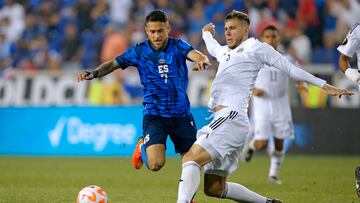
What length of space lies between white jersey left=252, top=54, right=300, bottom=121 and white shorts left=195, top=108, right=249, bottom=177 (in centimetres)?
561

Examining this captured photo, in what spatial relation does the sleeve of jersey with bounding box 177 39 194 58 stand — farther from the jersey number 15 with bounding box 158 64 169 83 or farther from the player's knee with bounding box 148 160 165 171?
the player's knee with bounding box 148 160 165 171

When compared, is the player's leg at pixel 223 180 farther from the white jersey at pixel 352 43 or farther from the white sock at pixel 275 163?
the white sock at pixel 275 163

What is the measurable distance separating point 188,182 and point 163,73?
1.47 metres

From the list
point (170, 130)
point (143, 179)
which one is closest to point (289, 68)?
point (170, 130)

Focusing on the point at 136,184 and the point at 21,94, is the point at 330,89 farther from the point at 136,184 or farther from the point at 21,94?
the point at 21,94

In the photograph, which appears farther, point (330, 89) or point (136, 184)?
point (136, 184)

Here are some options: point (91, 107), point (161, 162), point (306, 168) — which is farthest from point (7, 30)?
point (161, 162)

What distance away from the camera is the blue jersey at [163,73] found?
847cm

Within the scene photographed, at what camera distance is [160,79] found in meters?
8.47

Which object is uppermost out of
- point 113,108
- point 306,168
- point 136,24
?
point 136,24

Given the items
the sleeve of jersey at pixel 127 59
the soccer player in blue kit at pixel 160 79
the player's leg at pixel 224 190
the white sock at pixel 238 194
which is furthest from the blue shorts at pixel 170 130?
the white sock at pixel 238 194

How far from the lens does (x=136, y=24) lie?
838 inches

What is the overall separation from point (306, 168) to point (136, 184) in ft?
14.2

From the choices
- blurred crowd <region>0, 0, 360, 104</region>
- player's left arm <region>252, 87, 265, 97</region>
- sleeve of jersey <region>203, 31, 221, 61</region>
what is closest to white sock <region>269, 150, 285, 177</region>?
player's left arm <region>252, 87, 265, 97</region>
